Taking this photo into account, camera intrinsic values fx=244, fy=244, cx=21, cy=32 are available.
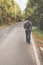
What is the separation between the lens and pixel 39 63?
1007cm

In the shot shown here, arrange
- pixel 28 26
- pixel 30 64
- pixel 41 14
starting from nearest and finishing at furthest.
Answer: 1. pixel 30 64
2. pixel 28 26
3. pixel 41 14

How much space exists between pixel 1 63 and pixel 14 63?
53 cm

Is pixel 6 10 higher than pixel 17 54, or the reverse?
pixel 17 54

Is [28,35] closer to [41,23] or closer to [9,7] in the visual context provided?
[41,23]

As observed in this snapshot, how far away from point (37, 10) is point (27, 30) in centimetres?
1430

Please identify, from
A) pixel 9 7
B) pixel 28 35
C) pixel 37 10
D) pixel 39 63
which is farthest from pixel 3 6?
pixel 39 63

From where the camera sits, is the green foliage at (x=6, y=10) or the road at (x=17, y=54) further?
the green foliage at (x=6, y=10)

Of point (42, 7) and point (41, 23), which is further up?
point (42, 7)

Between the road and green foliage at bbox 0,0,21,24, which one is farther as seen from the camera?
green foliage at bbox 0,0,21,24

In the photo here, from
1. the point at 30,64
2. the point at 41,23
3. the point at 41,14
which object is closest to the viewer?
the point at 30,64

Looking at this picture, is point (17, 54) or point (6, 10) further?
point (6, 10)

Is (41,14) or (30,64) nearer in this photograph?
(30,64)

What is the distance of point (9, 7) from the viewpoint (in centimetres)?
7038

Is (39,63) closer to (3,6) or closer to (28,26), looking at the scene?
(28,26)
